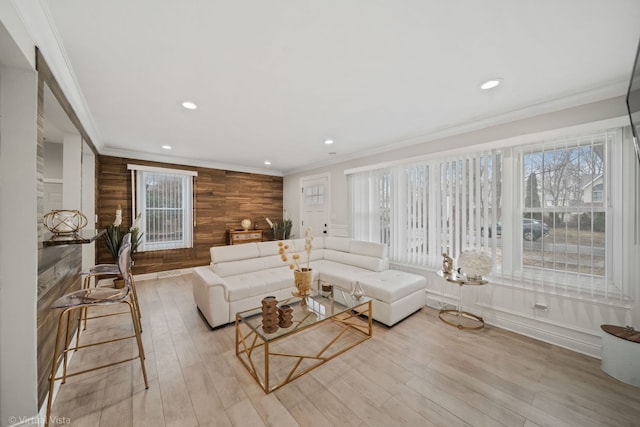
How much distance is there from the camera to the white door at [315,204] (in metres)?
5.25

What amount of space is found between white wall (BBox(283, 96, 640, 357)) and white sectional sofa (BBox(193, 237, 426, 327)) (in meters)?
0.68

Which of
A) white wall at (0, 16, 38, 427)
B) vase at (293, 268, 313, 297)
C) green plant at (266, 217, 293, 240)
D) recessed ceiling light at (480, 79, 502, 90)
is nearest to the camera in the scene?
white wall at (0, 16, 38, 427)

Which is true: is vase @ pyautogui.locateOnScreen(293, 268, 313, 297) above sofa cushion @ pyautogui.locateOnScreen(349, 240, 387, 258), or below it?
below

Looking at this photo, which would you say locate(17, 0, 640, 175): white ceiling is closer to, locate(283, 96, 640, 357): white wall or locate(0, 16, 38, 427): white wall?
locate(283, 96, 640, 357): white wall

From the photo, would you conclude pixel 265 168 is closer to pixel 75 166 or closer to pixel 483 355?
pixel 75 166

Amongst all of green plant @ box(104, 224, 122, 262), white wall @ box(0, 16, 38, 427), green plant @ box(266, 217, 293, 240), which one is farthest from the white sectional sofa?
green plant @ box(266, 217, 293, 240)

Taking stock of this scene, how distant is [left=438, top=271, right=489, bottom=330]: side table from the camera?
2.63 m

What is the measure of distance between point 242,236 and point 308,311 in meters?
3.72

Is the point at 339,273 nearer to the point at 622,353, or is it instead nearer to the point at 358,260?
the point at 358,260

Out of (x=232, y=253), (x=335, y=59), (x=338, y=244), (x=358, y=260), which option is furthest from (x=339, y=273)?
(x=335, y=59)

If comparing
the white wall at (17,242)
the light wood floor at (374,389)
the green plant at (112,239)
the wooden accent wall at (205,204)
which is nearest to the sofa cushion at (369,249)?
the light wood floor at (374,389)

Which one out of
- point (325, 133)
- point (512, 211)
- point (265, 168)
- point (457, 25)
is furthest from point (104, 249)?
point (512, 211)

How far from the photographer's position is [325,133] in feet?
11.3

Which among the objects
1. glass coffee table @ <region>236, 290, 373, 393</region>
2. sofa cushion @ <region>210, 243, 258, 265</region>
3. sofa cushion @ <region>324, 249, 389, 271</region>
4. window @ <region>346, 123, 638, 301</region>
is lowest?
glass coffee table @ <region>236, 290, 373, 393</region>
